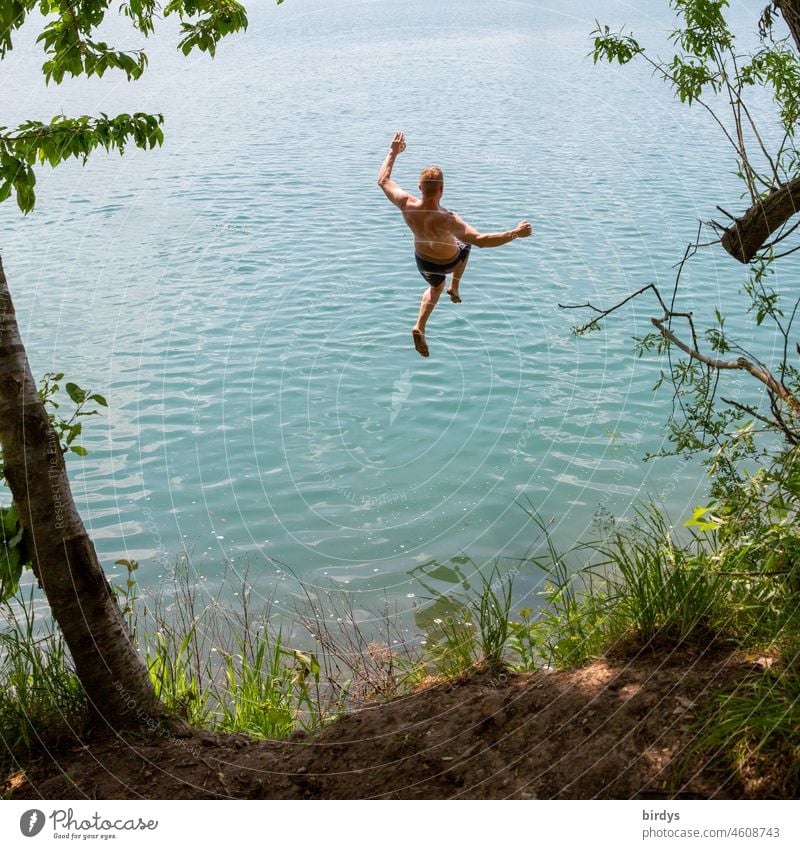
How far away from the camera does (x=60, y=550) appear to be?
15.8 feet

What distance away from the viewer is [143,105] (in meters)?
23.7

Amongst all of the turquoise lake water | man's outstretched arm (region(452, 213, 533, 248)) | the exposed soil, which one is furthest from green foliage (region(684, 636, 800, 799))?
the turquoise lake water

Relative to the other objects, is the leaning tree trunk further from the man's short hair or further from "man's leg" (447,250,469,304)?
"man's leg" (447,250,469,304)

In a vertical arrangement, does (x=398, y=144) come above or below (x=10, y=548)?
above

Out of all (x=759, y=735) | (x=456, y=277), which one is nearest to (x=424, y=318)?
(x=456, y=277)

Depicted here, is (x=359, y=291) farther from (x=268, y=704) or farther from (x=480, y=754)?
(x=480, y=754)

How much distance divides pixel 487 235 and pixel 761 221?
1713mm

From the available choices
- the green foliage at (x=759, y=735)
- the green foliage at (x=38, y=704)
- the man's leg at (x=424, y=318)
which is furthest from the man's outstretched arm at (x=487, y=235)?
the green foliage at (x=38, y=704)

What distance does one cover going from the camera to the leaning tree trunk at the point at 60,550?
4.70 metres

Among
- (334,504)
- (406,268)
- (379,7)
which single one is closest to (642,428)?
(334,504)

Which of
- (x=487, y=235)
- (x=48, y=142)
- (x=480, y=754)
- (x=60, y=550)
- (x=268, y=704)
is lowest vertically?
(x=480, y=754)

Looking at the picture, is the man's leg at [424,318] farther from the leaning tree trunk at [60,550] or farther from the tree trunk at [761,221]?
the leaning tree trunk at [60,550]

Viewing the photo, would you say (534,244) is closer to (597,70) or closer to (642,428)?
(642,428)

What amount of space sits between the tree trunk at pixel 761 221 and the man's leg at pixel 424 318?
8.03 feet
